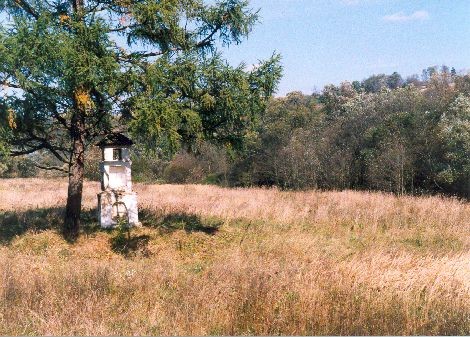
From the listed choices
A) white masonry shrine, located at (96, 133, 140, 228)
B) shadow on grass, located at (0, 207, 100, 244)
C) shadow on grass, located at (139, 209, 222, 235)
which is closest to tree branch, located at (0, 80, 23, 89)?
white masonry shrine, located at (96, 133, 140, 228)

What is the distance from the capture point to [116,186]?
37.7 ft

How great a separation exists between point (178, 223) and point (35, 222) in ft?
13.1

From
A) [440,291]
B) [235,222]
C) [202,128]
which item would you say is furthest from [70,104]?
[440,291]

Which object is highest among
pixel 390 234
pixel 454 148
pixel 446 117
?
pixel 446 117

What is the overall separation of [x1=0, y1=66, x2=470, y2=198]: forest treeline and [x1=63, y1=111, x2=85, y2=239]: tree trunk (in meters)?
6.79

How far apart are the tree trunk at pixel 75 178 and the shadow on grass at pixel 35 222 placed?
34 cm

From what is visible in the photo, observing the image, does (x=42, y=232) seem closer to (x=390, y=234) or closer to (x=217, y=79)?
(x=217, y=79)

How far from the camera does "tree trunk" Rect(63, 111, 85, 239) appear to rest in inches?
402

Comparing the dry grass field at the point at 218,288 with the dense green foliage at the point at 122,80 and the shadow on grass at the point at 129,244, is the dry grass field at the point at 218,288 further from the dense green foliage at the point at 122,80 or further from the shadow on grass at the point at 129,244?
the dense green foliage at the point at 122,80

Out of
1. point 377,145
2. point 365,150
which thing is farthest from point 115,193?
point 377,145

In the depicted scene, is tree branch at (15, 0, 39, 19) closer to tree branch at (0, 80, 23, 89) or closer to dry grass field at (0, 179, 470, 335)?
tree branch at (0, 80, 23, 89)

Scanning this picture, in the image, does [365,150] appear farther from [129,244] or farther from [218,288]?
[218,288]

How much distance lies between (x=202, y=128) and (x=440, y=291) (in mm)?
6138

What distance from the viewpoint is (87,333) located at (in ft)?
13.7
